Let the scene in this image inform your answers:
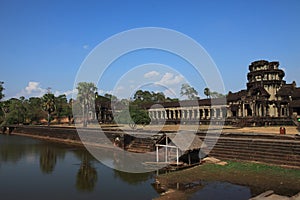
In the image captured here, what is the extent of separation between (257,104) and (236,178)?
113 ft

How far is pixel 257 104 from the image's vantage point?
150 ft

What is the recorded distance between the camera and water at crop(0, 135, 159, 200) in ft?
44.5

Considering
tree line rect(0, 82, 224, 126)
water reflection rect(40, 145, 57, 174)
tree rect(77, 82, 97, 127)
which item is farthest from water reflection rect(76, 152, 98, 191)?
tree rect(77, 82, 97, 127)

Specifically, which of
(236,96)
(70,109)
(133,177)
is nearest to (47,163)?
(133,177)

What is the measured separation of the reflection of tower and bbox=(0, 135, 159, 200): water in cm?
3806

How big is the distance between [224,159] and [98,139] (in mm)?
18159

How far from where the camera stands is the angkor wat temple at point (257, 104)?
4278cm

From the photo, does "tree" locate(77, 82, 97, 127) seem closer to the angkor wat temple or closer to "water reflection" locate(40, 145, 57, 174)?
the angkor wat temple

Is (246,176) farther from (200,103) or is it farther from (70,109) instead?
(70,109)

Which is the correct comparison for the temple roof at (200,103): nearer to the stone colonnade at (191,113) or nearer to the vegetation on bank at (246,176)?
the stone colonnade at (191,113)

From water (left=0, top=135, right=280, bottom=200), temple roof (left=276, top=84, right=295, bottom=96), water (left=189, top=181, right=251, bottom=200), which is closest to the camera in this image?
water (left=189, top=181, right=251, bottom=200)

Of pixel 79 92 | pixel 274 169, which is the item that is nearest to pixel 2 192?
pixel 274 169

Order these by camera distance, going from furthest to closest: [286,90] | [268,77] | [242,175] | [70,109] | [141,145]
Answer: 1. [70,109]
2. [268,77]
3. [286,90]
4. [141,145]
5. [242,175]

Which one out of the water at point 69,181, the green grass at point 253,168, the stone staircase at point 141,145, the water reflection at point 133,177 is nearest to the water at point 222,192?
the water at point 69,181
